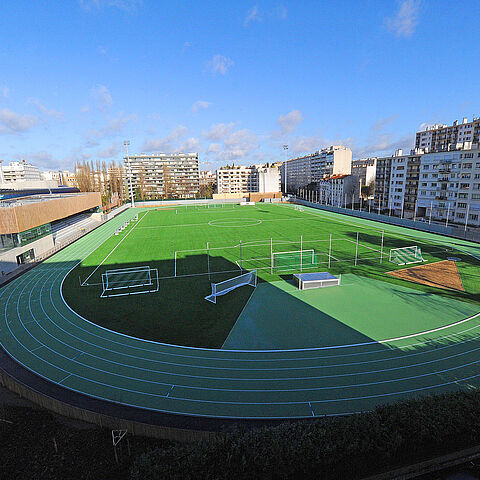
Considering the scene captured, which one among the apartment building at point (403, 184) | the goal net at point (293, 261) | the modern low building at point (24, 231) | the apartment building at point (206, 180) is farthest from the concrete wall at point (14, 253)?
the apartment building at point (206, 180)

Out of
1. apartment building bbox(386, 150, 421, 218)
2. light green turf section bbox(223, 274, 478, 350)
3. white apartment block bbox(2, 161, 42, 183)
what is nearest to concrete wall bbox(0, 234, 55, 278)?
light green turf section bbox(223, 274, 478, 350)

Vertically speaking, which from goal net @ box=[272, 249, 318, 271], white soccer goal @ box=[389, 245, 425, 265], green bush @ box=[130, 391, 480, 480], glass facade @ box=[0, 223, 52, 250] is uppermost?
glass facade @ box=[0, 223, 52, 250]

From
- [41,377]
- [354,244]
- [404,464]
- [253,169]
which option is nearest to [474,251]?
[354,244]

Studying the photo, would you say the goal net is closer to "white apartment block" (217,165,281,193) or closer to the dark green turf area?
the dark green turf area

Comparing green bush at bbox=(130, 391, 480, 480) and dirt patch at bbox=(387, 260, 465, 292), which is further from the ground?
green bush at bbox=(130, 391, 480, 480)

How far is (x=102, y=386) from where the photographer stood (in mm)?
11883

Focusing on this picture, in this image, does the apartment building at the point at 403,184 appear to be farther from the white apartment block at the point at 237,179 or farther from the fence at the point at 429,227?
the white apartment block at the point at 237,179

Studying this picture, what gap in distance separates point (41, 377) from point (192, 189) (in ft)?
404

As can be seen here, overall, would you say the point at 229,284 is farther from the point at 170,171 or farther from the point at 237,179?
the point at 170,171

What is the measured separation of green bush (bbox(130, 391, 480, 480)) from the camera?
23.5ft

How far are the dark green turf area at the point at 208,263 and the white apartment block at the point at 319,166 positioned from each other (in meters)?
57.1

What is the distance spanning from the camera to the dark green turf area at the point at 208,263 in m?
17.0

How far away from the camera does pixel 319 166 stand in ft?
421

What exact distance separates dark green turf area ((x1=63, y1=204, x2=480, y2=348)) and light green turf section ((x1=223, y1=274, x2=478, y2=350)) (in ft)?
3.57
